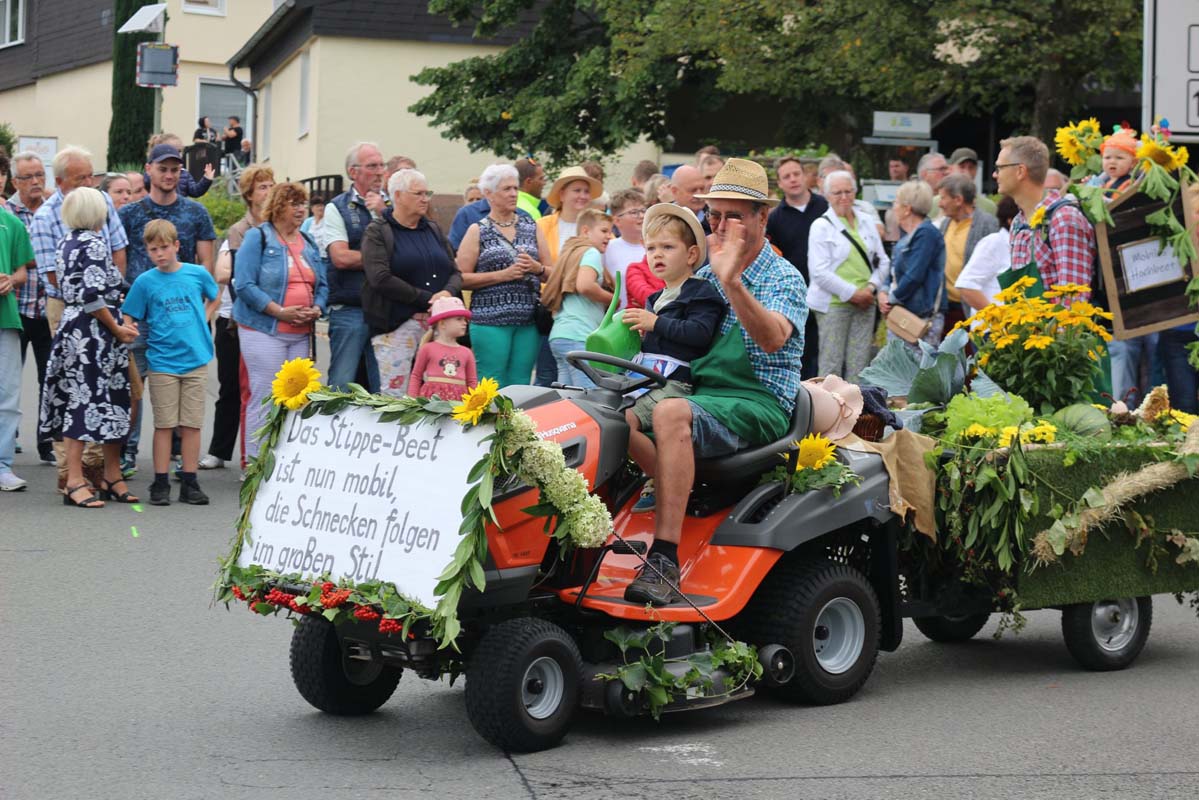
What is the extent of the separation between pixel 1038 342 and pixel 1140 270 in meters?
1.89

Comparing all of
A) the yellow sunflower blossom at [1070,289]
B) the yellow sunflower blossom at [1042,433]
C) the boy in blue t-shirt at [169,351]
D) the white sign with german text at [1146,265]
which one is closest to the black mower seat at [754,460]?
the yellow sunflower blossom at [1042,433]

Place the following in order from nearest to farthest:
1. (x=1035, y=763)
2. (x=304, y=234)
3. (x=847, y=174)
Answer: (x=1035, y=763), (x=304, y=234), (x=847, y=174)

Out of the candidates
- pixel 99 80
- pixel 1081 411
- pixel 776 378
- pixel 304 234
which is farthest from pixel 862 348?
pixel 99 80

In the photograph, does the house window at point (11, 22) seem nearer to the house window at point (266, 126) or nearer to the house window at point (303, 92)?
the house window at point (266, 126)

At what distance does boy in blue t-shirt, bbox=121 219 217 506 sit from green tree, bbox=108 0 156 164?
114ft

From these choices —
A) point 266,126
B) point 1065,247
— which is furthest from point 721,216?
point 266,126

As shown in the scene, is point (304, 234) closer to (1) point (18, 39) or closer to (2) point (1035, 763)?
(2) point (1035, 763)

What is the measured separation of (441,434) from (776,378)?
55.5 inches

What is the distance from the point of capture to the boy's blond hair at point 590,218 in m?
11.4

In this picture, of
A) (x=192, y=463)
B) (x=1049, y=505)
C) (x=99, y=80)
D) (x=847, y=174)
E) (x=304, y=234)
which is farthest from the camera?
(x=99, y=80)

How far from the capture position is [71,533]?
10156 mm

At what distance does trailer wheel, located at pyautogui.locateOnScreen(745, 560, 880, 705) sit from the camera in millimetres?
6496

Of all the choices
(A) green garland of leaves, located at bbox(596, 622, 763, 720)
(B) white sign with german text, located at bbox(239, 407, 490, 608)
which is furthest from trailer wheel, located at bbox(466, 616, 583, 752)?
(B) white sign with german text, located at bbox(239, 407, 490, 608)

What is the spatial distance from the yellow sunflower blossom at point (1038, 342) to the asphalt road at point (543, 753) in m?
1.37
